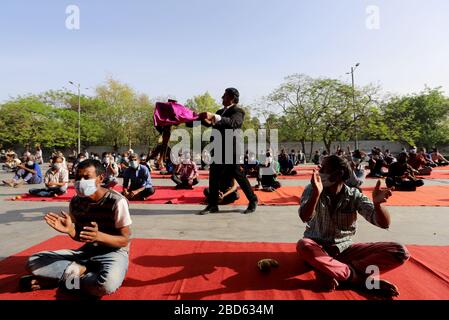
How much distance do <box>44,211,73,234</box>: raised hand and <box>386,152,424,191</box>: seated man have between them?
8752 millimetres

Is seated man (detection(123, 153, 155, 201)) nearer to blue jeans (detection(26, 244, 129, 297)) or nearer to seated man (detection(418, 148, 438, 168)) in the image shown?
blue jeans (detection(26, 244, 129, 297))

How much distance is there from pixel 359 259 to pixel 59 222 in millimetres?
2540

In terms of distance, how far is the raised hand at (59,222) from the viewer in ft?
7.74

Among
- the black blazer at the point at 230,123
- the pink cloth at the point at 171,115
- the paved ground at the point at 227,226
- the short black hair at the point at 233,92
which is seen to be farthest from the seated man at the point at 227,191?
the pink cloth at the point at 171,115

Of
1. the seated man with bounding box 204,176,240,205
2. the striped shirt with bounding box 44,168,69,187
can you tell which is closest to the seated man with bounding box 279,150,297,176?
the seated man with bounding box 204,176,240,205

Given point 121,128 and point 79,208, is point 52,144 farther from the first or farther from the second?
point 79,208

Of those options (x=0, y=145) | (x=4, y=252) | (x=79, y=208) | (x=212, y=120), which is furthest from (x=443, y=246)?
(x=0, y=145)

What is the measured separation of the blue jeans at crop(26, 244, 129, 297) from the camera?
235cm

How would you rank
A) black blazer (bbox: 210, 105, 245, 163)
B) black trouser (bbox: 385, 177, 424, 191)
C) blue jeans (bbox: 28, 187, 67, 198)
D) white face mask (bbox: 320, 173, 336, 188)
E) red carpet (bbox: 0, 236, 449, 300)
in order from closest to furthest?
red carpet (bbox: 0, 236, 449, 300) → white face mask (bbox: 320, 173, 336, 188) → black blazer (bbox: 210, 105, 245, 163) → blue jeans (bbox: 28, 187, 67, 198) → black trouser (bbox: 385, 177, 424, 191)

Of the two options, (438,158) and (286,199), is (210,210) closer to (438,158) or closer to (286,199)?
(286,199)

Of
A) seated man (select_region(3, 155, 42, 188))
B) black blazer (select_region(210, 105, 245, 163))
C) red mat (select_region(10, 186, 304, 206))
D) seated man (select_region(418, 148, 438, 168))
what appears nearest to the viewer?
black blazer (select_region(210, 105, 245, 163))

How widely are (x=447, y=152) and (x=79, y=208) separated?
Answer: 44.2 metres

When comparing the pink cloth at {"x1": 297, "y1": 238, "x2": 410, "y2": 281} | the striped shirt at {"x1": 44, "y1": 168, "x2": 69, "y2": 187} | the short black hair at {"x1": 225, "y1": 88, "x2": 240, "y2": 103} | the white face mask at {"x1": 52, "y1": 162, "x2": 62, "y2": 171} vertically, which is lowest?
the pink cloth at {"x1": 297, "y1": 238, "x2": 410, "y2": 281}

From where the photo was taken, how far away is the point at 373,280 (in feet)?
7.98
